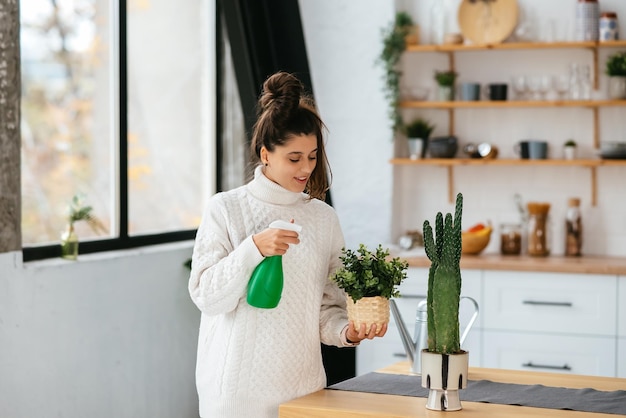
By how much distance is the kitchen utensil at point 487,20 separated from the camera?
5191mm

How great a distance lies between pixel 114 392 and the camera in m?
4.02

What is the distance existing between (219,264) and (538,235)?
3066 mm

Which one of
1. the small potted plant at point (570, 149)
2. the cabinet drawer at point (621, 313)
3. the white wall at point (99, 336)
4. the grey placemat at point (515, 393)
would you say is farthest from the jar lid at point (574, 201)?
the grey placemat at point (515, 393)

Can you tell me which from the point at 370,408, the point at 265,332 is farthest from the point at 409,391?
the point at 265,332

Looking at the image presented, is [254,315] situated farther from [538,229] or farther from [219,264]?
[538,229]

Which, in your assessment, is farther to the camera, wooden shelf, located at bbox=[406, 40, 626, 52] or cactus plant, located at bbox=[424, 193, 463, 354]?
wooden shelf, located at bbox=[406, 40, 626, 52]

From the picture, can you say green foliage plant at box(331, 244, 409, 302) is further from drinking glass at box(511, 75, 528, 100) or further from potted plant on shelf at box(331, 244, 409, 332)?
drinking glass at box(511, 75, 528, 100)

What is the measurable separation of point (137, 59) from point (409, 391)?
8.30 feet

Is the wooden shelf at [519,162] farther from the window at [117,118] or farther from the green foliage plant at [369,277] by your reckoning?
the green foliage plant at [369,277]

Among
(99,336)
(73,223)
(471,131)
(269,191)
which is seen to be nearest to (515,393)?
(269,191)

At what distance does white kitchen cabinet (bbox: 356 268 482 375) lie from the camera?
4715mm

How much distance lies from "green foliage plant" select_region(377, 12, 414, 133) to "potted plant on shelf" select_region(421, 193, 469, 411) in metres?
3.01

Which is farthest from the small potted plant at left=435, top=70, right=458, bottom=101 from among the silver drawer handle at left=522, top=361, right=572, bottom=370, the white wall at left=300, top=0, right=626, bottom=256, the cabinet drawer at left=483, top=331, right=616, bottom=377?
the silver drawer handle at left=522, top=361, right=572, bottom=370

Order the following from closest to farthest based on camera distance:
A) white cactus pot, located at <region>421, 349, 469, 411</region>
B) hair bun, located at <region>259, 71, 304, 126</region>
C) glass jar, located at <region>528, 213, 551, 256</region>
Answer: white cactus pot, located at <region>421, 349, 469, 411</region> < hair bun, located at <region>259, 71, 304, 126</region> < glass jar, located at <region>528, 213, 551, 256</region>
